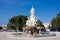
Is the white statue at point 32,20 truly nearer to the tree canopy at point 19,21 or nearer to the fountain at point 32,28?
the fountain at point 32,28

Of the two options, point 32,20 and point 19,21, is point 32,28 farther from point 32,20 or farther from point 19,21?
point 19,21

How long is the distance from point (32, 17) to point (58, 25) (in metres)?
36.5

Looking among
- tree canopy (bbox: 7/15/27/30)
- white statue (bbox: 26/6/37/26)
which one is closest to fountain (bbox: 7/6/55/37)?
white statue (bbox: 26/6/37/26)

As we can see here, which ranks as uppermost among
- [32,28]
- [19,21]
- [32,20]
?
[19,21]

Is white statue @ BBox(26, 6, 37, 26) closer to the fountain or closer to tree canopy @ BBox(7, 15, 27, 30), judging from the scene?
the fountain

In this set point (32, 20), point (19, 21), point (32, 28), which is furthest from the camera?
point (19, 21)

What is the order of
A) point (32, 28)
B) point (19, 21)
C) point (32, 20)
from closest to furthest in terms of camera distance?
1. point (32, 28)
2. point (32, 20)
3. point (19, 21)

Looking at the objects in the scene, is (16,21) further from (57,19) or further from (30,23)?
(30,23)

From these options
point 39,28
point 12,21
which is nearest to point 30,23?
point 39,28

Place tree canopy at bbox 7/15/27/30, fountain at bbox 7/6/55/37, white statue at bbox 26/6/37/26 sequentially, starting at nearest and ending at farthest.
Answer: fountain at bbox 7/6/55/37 → white statue at bbox 26/6/37/26 → tree canopy at bbox 7/15/27/30

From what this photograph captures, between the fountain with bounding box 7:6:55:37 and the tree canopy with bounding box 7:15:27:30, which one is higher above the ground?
the tree canopy with bounding box 7:15:27:30

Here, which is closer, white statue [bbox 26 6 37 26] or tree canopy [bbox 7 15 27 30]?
white statue [bbox 26 6 37 26]

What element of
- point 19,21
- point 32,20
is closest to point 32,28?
point 32,20

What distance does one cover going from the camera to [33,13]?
3309cm
